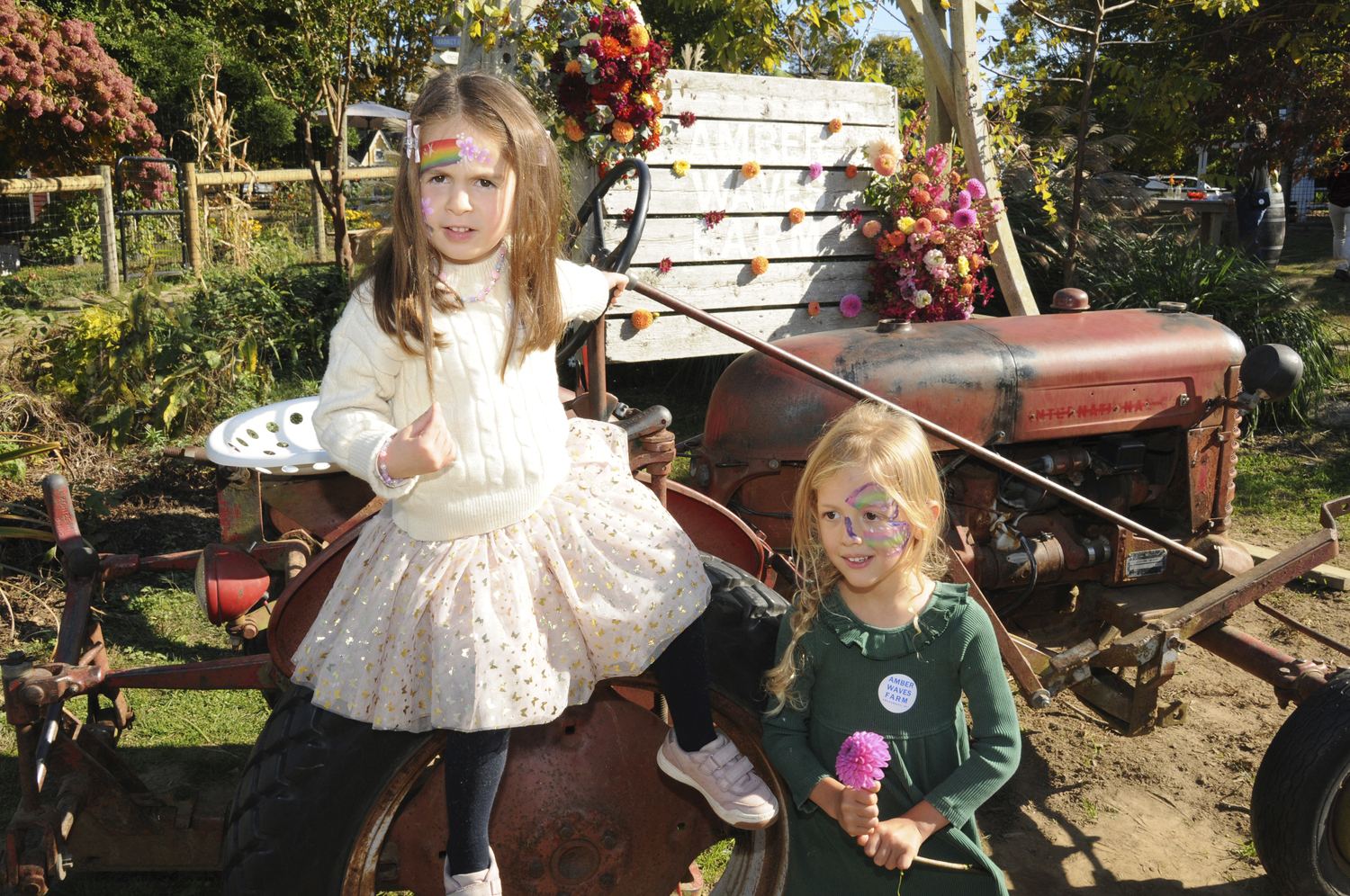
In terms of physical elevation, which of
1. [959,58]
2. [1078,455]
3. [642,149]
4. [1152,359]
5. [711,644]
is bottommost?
[711,644]

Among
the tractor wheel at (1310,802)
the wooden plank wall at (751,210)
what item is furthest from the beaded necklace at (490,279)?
the wooden plank wall at (751,210)

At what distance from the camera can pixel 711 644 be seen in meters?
1.89

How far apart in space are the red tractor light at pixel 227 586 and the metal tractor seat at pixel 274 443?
34cm

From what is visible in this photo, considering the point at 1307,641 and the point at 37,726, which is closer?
the point at 37,726

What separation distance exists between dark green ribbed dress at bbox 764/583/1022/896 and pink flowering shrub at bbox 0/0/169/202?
11305 mm

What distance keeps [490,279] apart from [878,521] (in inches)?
29.9

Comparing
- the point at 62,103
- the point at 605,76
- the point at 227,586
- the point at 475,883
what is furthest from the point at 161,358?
the point at 62,103

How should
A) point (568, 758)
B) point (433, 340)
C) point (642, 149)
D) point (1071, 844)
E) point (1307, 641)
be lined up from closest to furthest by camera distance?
point (433, 340) → point (568, 758) → point (1071, 844) → point (1307, 641) → point (642, 149)

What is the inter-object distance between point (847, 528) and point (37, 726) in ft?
5.62

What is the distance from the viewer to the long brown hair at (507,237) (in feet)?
5.07

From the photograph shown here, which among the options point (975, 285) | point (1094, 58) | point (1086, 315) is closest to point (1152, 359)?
point (1086, 315)

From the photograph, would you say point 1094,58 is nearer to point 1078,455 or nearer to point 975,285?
point 975,285

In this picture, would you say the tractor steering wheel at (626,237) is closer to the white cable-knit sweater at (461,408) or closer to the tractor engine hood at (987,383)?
the white cable-knit sweater at (461,408)

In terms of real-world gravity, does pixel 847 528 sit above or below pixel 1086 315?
below
